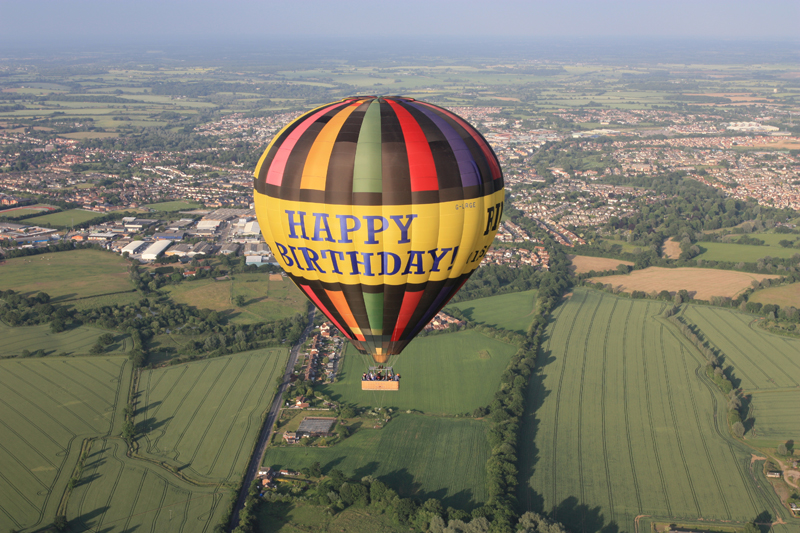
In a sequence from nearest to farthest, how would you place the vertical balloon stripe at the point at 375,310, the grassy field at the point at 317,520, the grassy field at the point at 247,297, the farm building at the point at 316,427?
1. the vertical balloon stripe at the point at 375,310
2. the grassy field at the point at 317,520
3. the farm building at the point at 316,427
4. the grassy field at the point at 247,297

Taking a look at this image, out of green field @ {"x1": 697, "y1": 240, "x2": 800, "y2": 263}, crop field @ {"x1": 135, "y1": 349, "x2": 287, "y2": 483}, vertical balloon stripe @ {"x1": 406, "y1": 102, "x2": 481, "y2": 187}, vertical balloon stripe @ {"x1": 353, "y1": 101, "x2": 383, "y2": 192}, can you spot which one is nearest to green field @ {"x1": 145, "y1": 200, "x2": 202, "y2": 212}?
crop field @ {"x1": 135, "y1": 349, "x2": 287, "y2": 483}

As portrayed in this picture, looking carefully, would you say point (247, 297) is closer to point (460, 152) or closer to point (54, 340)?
point (54, 340)

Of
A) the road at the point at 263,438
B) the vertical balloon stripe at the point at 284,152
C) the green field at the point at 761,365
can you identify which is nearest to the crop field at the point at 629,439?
the green field at the point at 761,365

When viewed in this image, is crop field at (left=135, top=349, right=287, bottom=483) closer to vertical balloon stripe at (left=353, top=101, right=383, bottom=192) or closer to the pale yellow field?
vertical balloon stripe at (left=353, top=101, right=383, bottom=192)

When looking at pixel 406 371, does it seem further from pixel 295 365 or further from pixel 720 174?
pixel 720 174

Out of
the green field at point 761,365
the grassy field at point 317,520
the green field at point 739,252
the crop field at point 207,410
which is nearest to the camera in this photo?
the grassy field at point 317,520

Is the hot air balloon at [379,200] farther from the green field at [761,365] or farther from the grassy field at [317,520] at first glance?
the green field at [761,365]
